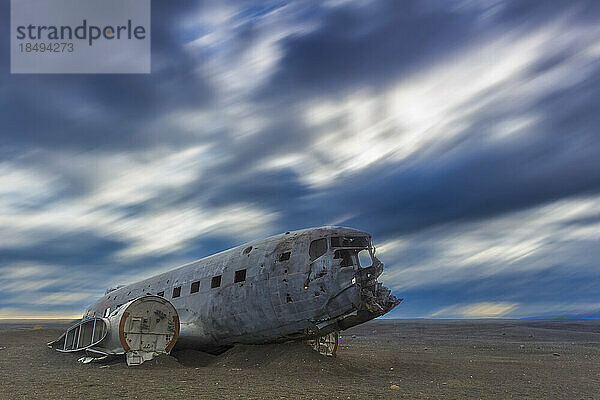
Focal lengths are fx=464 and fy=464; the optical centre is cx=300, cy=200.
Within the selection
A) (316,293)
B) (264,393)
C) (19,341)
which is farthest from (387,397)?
(19,341)

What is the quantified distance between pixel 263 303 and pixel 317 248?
298 cm

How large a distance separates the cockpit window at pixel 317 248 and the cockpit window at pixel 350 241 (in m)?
0.36

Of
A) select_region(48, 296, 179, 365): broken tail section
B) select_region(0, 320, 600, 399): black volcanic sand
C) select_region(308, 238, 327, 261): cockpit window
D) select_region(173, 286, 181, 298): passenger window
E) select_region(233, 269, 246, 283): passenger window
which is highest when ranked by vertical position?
select_region(308, 238, 327, 261): cockpit window

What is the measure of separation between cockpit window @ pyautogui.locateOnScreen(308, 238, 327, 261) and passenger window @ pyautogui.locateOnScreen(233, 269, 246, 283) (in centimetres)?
341

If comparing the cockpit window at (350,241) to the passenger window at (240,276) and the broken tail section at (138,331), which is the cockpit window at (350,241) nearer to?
the passenger window at (240,276)

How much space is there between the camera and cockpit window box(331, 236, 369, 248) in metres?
17.5

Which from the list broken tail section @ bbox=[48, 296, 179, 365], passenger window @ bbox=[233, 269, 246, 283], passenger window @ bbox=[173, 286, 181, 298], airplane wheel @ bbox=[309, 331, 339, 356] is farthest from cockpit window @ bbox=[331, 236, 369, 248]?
passenger window @ bbox=[173, 286, 181, 298]

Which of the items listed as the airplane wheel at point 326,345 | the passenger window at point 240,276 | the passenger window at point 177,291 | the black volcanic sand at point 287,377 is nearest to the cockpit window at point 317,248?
the passenger window at point 240,276

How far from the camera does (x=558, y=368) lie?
68.8 feet

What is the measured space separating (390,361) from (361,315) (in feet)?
24.0

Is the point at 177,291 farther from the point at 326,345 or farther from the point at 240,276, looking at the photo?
the point at 326,345

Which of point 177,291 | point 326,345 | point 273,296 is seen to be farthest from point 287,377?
point 177,291

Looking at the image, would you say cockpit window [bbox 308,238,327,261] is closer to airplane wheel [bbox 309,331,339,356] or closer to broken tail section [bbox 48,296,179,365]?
airplane wheel [bbox 309,331,339,356]

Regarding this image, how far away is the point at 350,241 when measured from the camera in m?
17.7
